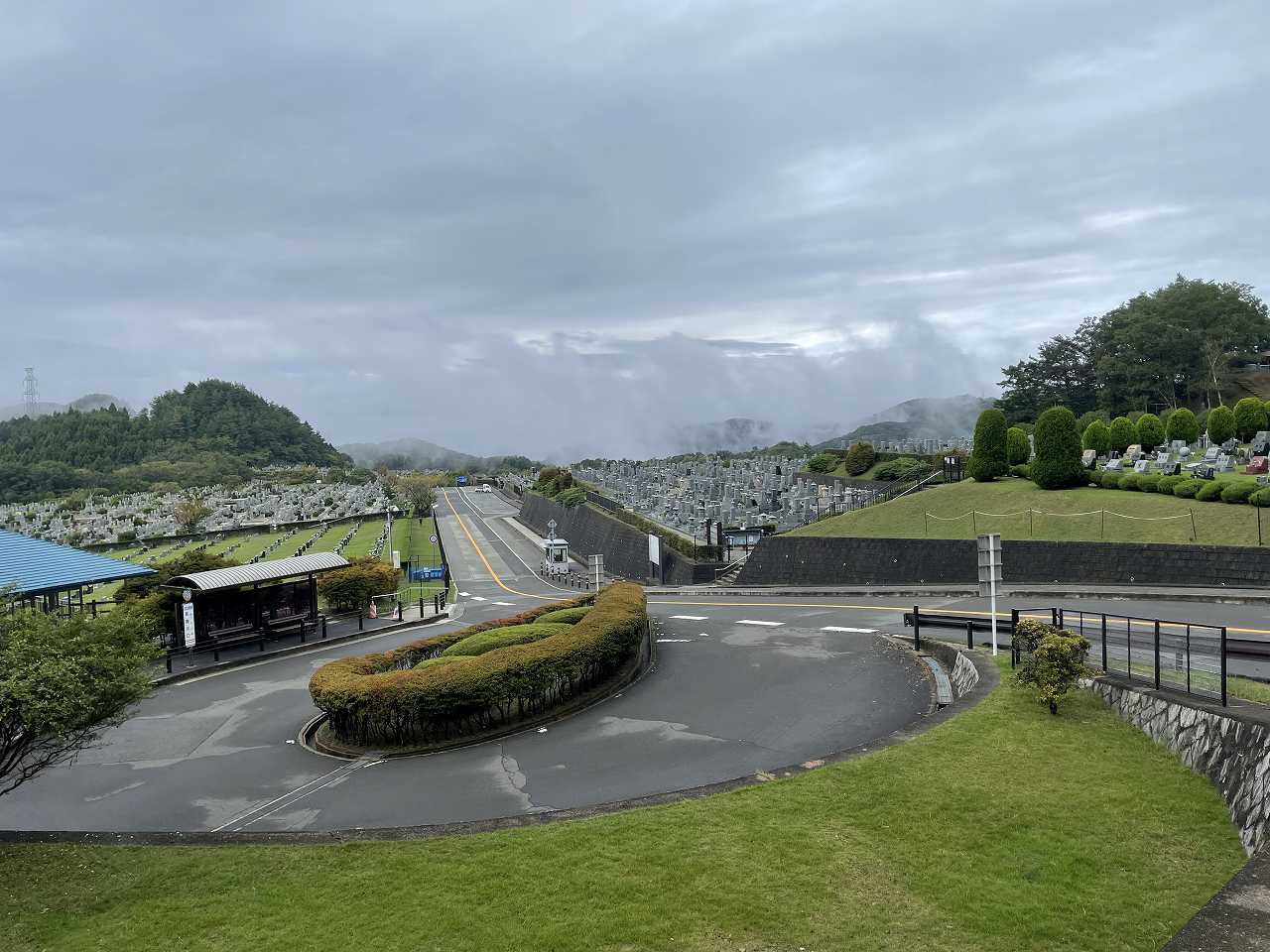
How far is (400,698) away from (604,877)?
733 centimetres

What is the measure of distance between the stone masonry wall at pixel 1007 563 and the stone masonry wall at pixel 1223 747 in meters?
15.5

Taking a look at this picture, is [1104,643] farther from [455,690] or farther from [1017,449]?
[1017,449]

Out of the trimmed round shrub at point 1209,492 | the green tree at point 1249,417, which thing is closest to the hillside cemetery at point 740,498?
the trimmed round shrub at point 1209,492

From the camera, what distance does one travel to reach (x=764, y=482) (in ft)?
152

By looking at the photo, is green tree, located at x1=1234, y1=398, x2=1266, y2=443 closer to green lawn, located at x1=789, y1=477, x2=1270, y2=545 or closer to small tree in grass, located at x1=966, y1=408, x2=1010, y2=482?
green lawn, located at x1=789, y1=477, x2=1270, y2=545

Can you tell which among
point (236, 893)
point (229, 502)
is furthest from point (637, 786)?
point (229, 502)

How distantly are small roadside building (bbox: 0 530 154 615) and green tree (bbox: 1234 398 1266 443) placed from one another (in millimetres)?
42723

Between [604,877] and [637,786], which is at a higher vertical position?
[604,877]

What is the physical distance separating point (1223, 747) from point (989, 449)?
28.9 m

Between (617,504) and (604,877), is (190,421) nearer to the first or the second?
(617,504)

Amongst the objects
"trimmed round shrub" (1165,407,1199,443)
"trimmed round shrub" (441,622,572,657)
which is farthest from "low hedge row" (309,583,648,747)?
"trimmed round shrub" (1165,407,1199,443)

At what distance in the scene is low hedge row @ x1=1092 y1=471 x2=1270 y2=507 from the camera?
76.5 ft

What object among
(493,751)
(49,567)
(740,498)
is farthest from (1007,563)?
(49,567)

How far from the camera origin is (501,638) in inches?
674
